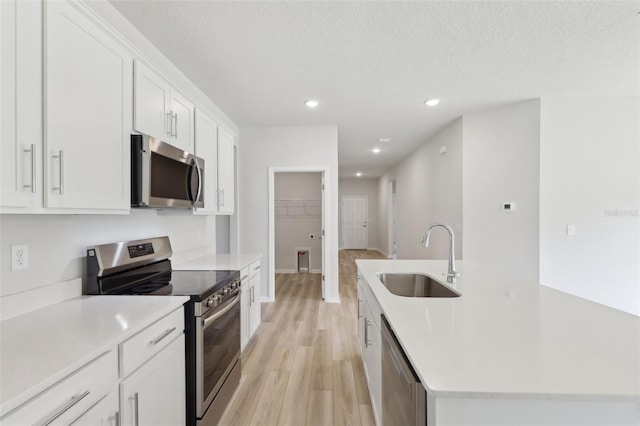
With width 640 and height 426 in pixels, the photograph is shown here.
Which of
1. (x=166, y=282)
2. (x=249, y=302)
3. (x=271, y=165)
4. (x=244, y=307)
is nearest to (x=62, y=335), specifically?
(x=166, y=282)

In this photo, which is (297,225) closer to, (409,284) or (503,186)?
(503,186)

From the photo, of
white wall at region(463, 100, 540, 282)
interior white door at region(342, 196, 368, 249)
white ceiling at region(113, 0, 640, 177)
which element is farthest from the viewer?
interior white door at region(342, 196, 368, 249)

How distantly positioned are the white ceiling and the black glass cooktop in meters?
1.71

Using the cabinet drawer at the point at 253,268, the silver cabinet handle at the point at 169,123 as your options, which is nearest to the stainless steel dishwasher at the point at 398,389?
the cabinet drawer at the point at 253,268

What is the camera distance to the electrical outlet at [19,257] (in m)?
1.26

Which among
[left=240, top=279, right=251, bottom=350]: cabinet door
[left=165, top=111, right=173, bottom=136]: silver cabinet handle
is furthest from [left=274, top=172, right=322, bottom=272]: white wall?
[left=165, top=111, right=173, bottom=136]: silver cabinet handle

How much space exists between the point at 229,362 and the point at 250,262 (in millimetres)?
882

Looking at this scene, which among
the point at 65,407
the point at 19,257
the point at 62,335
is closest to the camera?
the point at 65,407

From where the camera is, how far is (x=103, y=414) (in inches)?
40.0

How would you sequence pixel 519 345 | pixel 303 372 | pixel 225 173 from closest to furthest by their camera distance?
pixel 519 345
pixel 303 372
pixel 225 173

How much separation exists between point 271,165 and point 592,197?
3995 millimetres

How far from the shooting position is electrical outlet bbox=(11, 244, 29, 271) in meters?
1.26

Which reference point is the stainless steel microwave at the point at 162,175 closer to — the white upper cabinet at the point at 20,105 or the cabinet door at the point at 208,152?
the cabinet door at the point at 208,152

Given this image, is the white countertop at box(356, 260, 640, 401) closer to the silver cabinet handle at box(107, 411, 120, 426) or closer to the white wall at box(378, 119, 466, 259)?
the silver cabinet handle at box(107, 411, 120, 426)
